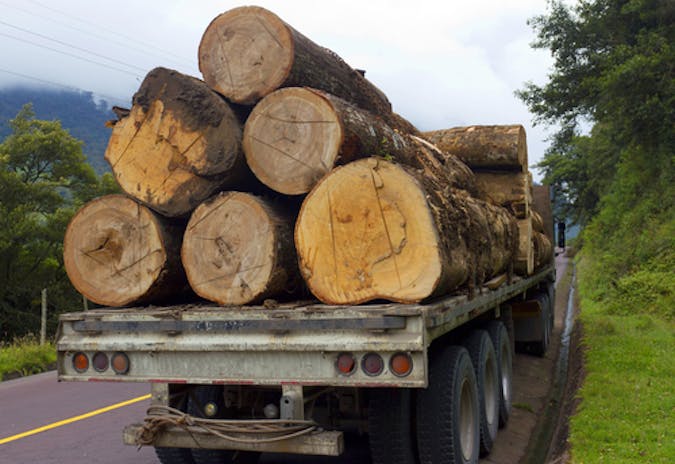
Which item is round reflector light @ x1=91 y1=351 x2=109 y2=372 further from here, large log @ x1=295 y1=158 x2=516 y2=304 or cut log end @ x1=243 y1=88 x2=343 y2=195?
cut log end @ x1=243 y1=88 x2=343 y2=195

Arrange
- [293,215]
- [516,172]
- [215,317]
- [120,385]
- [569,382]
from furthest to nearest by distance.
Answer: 1. [120,385]
2. [569,382]
3. [516,172]
4. [293,215]
5. [215,317]

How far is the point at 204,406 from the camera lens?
4.77 meters

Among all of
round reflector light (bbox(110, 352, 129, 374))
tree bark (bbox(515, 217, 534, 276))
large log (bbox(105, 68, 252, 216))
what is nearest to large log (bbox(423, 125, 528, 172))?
tree bark (bbox(515, 217, 534, 276))

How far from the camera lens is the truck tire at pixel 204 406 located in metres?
4.73

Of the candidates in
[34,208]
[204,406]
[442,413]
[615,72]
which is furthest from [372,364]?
[34,208]

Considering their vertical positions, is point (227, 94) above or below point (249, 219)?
above

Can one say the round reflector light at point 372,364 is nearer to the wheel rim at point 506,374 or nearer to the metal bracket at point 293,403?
the metal bracket at point 293,403

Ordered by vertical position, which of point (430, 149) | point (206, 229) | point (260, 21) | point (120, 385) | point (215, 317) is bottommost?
point (120, 385)

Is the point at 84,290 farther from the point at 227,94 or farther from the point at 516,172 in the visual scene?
the point at 516,172

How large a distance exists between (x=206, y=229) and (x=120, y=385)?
5888 millimetres

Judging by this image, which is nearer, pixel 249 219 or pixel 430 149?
pixel 249 219

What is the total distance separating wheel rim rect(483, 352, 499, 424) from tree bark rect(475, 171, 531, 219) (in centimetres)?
257

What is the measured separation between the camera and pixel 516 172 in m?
8.54

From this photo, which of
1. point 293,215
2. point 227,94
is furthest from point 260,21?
point 293,215
